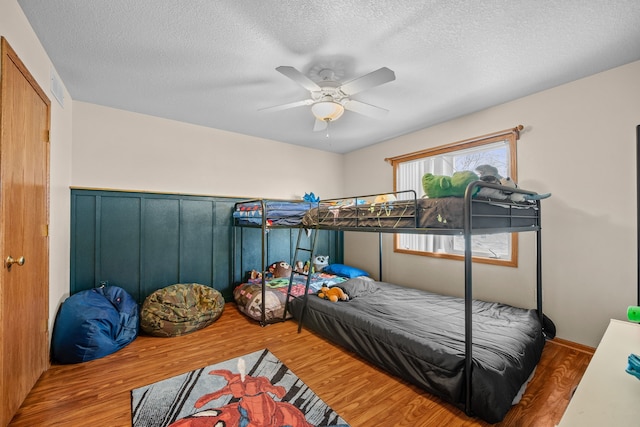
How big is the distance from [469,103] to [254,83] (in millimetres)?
2275

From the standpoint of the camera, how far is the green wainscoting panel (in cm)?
297

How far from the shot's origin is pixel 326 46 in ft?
6.42

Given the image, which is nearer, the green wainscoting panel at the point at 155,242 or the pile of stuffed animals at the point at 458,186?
the pile of stuffed animals at the point at 458,186

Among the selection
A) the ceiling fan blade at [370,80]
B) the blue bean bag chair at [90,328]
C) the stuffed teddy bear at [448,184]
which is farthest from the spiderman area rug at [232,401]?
the ceiling fan blade at [370,80]

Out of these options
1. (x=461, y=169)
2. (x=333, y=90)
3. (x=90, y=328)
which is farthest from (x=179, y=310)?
(x=461, y=169)

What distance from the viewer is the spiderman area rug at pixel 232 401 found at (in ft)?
5.25

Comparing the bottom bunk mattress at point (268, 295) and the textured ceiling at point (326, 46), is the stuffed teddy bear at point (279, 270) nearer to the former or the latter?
the bottom bunk mattress at point (268, 295)

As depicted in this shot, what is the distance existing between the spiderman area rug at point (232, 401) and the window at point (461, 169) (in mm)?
2350

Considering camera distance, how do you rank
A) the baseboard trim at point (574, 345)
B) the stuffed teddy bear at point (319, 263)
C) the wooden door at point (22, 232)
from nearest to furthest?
the wooden door at point (22, 232) → the baseboard trim at point (574, 345) → the stuffed teddy bear at point (319, 263)

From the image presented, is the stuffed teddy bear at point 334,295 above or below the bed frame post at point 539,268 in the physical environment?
below

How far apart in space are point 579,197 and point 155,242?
451 cm

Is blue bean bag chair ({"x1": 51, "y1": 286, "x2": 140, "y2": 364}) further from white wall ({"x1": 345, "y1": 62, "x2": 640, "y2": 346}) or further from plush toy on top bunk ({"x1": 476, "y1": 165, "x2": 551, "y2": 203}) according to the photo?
white wall ({"x1": 345, "y1": 62, "x2": 640, "y2": 346})

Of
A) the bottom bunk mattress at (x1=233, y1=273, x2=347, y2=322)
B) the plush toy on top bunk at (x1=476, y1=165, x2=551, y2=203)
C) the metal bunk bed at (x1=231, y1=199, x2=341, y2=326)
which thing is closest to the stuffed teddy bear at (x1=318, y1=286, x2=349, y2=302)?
the metal bunk bed at (x1=231, y1=199, x2=341, y2=326)

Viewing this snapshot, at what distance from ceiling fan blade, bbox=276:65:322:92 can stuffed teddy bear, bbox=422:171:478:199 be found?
1114mm
